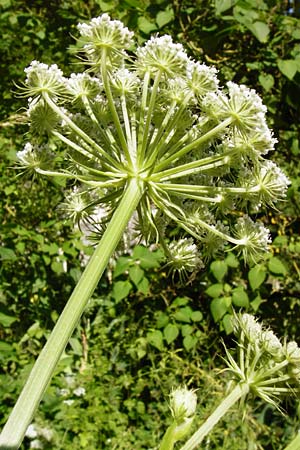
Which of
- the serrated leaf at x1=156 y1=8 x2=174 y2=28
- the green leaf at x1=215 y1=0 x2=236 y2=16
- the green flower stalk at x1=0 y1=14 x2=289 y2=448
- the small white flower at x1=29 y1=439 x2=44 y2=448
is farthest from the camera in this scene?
the small white flower at x1=29 y1=439 x2=44 y2=448

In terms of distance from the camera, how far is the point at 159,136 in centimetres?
115

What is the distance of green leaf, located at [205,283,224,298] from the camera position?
3217mm

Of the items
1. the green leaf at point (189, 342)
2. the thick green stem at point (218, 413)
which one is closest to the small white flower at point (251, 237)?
the thick green stem at point (218, 413)

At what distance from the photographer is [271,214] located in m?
3.55

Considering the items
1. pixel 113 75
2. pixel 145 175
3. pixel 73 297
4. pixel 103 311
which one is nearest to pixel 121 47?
pixel 113 75

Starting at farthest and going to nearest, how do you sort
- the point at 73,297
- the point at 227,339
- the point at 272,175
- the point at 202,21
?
the point at 227,339 → the point at 202,21 → the point at 272,175 → the point at 73,297

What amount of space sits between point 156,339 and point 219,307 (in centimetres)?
47

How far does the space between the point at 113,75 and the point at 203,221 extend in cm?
34

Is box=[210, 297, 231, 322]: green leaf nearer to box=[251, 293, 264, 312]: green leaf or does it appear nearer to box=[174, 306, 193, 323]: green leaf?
box=[251, 293, 264, 312]: green leaf

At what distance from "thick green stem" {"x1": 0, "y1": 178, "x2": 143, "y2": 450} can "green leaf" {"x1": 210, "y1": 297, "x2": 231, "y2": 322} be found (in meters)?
2.21

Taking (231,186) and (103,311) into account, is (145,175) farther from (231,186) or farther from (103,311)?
(103,311)

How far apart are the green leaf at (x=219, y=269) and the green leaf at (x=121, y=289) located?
46cm

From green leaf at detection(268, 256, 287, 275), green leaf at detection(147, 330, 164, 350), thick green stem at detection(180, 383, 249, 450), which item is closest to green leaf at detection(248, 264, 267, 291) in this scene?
green leaf at detection(268, 256, 287, 275)

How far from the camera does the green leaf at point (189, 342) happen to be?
3385 millimetres
